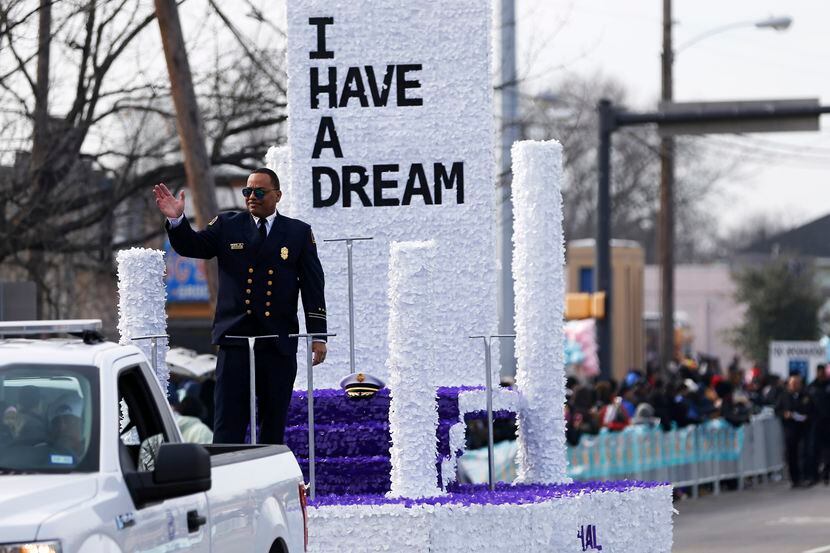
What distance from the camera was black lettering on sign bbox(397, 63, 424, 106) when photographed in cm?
1348

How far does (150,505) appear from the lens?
639cm

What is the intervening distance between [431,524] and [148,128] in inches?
556

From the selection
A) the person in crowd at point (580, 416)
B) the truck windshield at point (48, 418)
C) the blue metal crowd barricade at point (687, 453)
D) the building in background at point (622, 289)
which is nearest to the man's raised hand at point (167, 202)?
the truck windshield at point (48, 418)

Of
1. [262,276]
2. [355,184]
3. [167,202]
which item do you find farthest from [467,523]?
[355,184]

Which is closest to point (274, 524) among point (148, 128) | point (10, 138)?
point (10, 138)

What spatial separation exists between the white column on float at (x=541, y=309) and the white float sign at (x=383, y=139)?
2.25ft

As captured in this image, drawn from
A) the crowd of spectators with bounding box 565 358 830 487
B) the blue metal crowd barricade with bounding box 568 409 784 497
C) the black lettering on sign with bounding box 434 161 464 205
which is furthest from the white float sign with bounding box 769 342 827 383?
the black lettering on sign with bounding box 434 161 464 205

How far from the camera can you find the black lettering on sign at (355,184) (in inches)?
532

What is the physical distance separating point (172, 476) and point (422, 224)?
7.34 meters

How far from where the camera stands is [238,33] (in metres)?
21.2

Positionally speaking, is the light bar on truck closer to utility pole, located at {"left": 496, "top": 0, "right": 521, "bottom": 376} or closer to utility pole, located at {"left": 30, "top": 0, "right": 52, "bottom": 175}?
utility pole, located at {"left": 30, "top": 0, "right": 52, "bottom": 175}

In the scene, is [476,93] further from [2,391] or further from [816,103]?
[816,103]

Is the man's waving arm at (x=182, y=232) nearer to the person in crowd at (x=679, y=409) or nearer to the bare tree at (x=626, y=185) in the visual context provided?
the person in crowd at (x=679, y=409)

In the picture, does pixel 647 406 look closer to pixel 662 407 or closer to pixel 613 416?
pixel 662 407
